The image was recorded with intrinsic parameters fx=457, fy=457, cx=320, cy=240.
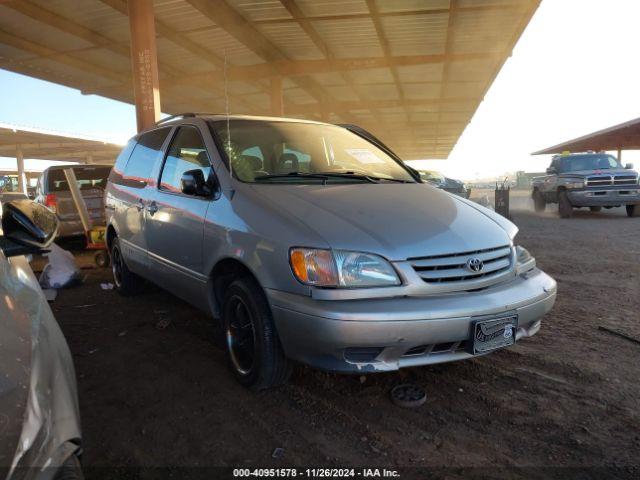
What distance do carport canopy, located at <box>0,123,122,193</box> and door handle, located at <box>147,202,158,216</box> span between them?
27.7 m

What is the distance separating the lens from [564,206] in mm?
12383

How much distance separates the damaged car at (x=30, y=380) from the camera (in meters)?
0.92

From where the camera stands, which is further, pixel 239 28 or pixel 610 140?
pixel 610 140

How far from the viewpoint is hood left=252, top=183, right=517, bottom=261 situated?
7.43 feet

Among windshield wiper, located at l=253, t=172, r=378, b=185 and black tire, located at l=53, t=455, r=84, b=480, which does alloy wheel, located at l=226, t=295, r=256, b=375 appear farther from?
black tire, located at l=53, t=455, r=84, b=480

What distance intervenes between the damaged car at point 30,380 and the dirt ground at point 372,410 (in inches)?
40.2

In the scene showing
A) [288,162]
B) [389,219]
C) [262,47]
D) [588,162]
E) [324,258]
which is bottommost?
[324,258]

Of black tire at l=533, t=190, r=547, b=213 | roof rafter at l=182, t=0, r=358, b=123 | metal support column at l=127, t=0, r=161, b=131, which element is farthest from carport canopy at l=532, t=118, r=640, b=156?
metal support column at l=127, t=0, r=161, b=131

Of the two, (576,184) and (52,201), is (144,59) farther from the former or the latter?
(576,184)

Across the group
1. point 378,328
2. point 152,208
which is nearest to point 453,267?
point 378,328

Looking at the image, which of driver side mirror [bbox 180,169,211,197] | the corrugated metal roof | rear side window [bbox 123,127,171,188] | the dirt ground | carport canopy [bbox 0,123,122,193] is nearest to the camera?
the dirt ground

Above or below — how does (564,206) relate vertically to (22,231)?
below

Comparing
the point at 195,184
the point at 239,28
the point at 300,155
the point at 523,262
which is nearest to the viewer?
the point at 523,262

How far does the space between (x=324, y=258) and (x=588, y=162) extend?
12.9 meters
